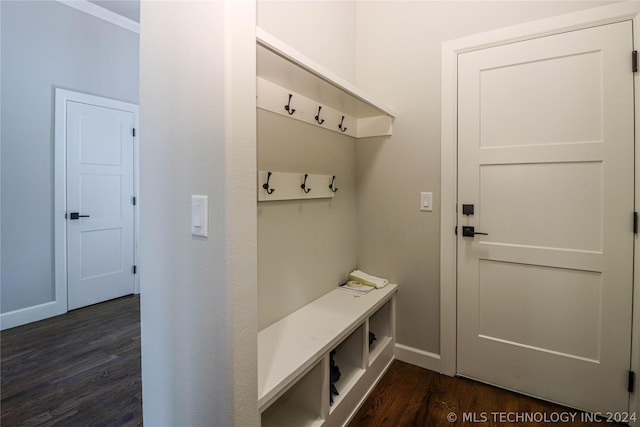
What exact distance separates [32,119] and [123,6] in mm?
1426

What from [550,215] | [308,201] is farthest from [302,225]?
[550,215]

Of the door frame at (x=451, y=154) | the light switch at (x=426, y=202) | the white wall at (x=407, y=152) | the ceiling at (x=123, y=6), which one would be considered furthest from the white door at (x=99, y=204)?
the door frame at (x=451, y=154)

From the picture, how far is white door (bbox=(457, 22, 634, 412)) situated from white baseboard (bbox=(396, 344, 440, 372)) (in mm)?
154

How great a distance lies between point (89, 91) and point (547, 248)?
13.6ft

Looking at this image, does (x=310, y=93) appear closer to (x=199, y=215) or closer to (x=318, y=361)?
(x=199, y=215)

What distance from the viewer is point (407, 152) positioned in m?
2.18

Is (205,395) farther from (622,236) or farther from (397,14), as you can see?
(397,14)

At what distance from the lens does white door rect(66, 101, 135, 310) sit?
323 centimetres

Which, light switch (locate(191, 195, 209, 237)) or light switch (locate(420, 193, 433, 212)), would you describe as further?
light switch (locate(420, 193, 433, 212))

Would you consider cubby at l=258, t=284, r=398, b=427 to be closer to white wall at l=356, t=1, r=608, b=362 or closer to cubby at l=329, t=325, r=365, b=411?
cubby at l=329, t=325, r=365, b=411

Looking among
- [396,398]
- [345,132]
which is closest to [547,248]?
[396,398]

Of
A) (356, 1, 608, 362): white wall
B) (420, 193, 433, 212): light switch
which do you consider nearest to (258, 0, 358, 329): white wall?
(356, 1, 608, 362): white wall

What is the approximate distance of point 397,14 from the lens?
7.16 ft

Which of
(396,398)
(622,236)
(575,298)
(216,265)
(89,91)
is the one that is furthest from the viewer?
Result: (89,91)
